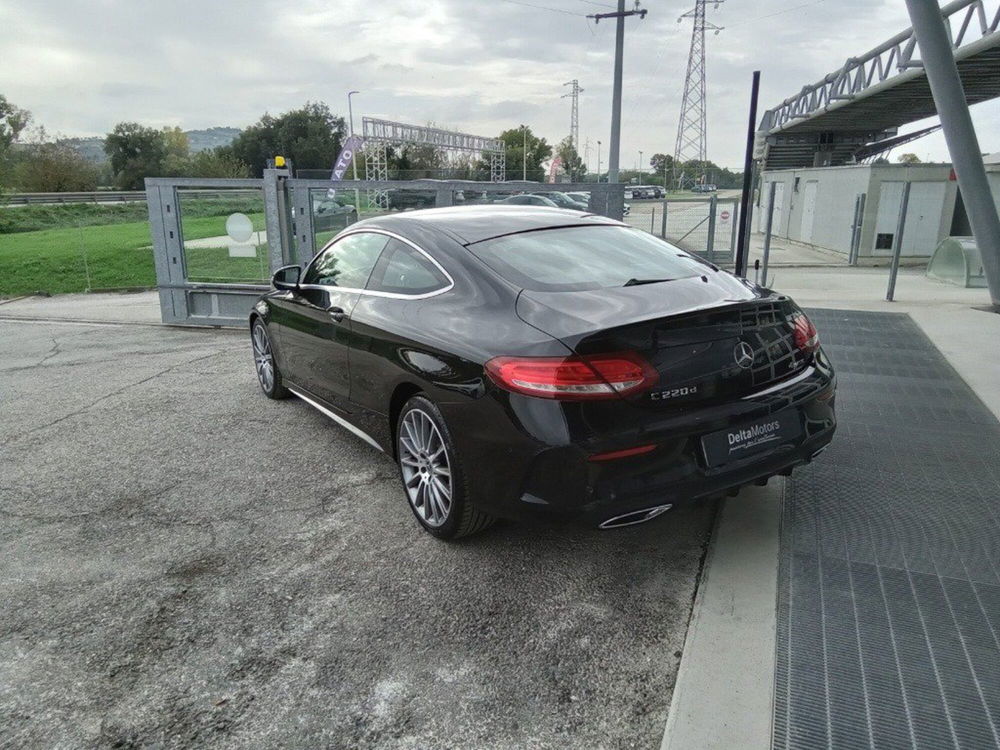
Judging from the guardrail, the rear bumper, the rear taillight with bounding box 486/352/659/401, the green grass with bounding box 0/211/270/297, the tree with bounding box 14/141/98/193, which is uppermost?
the tree with bounding box 14/141/98/193

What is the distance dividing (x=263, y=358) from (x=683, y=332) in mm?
4141

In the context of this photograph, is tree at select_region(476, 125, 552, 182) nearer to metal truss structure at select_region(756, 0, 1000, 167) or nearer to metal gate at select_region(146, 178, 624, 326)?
metal truss structure at select_region(756, 0, 1000, 167)

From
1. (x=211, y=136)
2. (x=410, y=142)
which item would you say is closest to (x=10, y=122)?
(x=410, y=142)

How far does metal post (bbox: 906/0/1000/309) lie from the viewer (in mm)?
8391

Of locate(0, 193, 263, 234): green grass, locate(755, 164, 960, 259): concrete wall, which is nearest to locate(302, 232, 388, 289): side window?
locate(755, 164, 960, 259): concrete wall

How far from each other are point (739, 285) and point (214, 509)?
3057mm

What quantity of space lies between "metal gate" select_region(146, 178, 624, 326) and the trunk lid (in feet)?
19.2

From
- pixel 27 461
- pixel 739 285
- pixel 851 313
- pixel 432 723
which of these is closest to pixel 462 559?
pixel 432 723

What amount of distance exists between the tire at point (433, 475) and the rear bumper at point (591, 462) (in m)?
0.17

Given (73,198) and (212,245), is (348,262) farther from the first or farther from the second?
(73,198)

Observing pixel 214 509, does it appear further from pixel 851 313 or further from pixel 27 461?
pixel 851 313

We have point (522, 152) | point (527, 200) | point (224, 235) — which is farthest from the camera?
point (522, 152)

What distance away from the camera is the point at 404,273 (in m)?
3.90

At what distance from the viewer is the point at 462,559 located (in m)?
3.36
